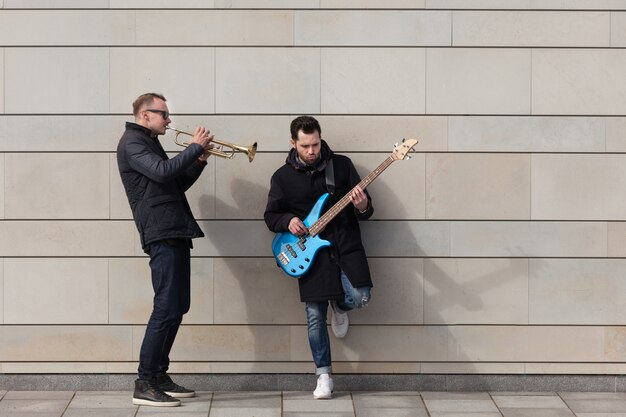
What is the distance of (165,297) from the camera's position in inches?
299

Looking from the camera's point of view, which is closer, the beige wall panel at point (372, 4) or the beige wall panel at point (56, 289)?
the beige wall panel at point (372, 4)

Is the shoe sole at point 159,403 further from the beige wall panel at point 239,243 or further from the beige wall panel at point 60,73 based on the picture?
the beige wall panel at point 60,73

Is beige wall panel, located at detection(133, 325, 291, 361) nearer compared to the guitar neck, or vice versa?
the guitar neck

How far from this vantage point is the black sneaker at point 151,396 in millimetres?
7707

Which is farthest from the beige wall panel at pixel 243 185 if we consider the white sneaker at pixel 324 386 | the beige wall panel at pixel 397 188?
the white sneaker at pixel 324 386

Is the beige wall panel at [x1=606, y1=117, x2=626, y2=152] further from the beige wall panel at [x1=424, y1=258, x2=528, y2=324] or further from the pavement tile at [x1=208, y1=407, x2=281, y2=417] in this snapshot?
the pavement tile at [x1=208, y1=407, x2=281, y2=417]

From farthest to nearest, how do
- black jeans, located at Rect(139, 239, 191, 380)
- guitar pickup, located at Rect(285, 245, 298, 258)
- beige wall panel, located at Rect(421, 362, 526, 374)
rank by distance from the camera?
1. beige wall panel, located at Rect(421, 362, 526, 374)
2. guitar pickup, located at Rect(285, 245, 298, 258)
3. black jeans, located at Rect(139, 239, 191, 380)

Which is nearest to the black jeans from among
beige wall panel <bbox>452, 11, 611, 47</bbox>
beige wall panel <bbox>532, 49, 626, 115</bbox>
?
beige wall panel <bbox>452, 11, 611, 47</bbox>

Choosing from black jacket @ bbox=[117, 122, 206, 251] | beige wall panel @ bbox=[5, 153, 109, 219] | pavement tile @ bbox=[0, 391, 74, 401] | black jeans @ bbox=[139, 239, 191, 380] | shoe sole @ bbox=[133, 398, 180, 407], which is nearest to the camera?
black jacket @ bbox=[117, 122, 206, 251]

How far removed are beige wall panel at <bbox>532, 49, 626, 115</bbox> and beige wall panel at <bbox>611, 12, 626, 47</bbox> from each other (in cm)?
5

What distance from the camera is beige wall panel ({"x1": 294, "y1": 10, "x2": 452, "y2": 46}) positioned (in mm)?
8047

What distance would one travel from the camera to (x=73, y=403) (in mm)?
7883

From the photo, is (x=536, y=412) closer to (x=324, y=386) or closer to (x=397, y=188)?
(x=324, y=386)

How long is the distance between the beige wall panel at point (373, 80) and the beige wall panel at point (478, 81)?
10 centimetres
